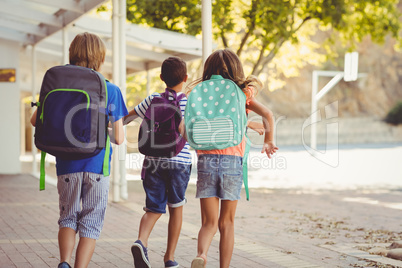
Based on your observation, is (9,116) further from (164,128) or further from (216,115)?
(216,115)

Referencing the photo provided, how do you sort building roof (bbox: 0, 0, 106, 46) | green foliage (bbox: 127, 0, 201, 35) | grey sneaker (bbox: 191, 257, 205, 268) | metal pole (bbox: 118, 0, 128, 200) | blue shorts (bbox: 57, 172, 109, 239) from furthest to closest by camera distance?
green foliage (bbox: 127, 0, 201, 35), building roof (bbox: 0, 0, 106, 46), metal pole (bbox: 118, 0, 128, 200), grey sneaker (bbox: 191, 257, 205, 268), blue shorts (bbox: 57, 172, 109, 239)

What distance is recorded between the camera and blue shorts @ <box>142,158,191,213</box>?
161 inches

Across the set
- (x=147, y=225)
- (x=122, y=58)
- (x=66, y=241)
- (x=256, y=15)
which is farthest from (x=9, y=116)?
(x=66, y=241)

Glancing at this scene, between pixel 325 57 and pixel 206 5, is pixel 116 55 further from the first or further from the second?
pixel 325 57

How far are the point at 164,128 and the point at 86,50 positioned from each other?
→ 2.85 ft

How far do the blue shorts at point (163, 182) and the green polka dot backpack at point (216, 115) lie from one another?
40cm

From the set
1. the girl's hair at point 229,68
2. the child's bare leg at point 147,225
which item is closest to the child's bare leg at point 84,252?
the child's bare leg at point 147,225

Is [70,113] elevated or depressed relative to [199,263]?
elevated

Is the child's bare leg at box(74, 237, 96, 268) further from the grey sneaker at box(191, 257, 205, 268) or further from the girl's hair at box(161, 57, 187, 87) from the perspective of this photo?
the girl's hair at box(161, 57, 187, 87)

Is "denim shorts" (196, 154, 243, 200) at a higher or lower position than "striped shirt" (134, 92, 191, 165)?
lower

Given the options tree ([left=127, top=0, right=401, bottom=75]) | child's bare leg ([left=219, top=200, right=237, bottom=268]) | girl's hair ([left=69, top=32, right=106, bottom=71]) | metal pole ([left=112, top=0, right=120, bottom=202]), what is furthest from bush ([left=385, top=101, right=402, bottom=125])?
girl's hair ([left=69, top=32, right=106, bottom=71])

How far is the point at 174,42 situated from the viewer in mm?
11672

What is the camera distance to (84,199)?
3.45m

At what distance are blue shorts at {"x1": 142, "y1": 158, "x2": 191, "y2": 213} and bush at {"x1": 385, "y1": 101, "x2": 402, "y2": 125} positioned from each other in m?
53.9
